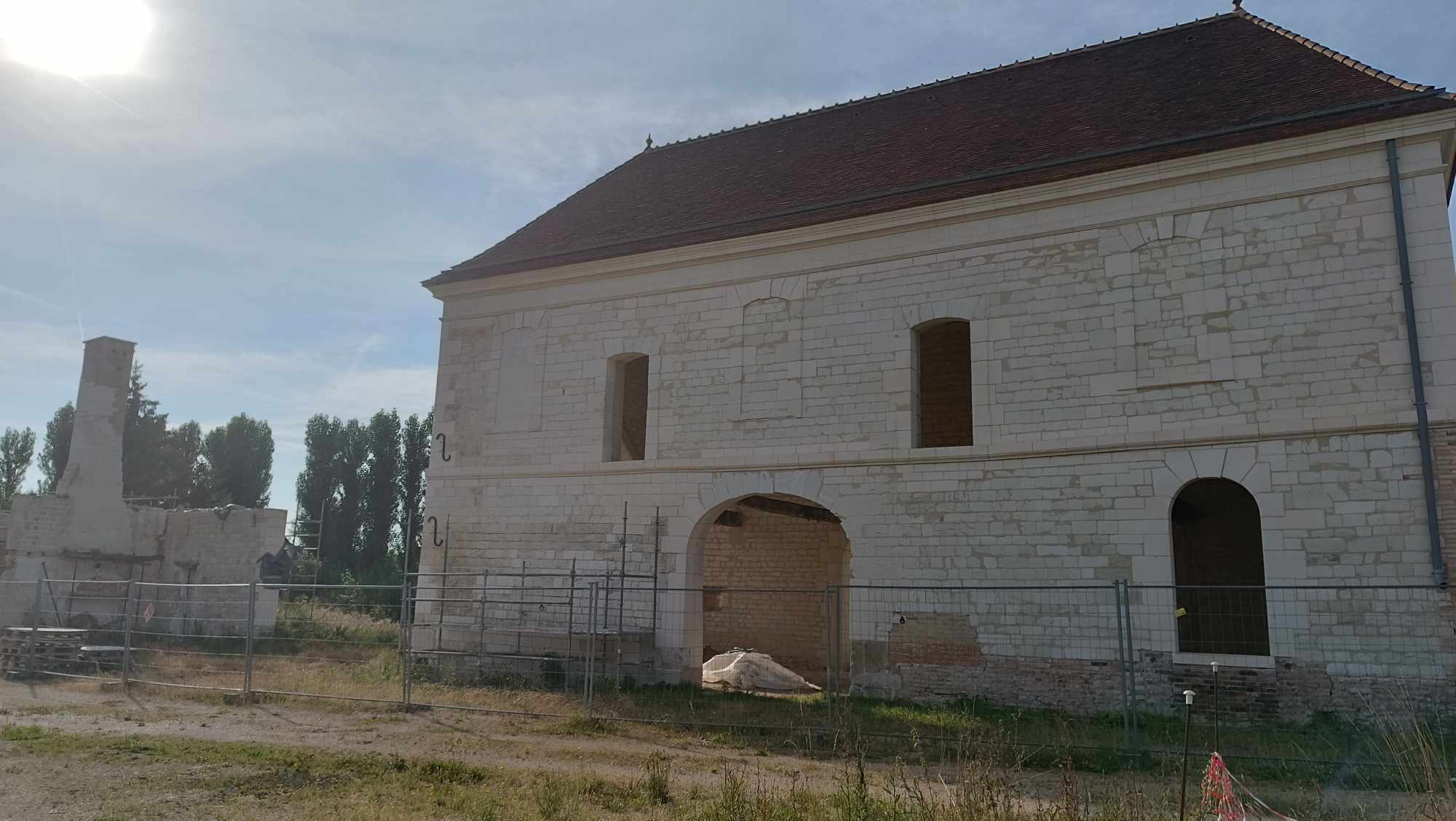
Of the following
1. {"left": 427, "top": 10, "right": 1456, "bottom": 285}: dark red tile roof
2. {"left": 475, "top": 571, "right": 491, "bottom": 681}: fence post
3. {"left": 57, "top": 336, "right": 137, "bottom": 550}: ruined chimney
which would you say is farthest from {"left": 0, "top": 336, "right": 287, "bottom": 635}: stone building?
{"left": 427, "top": 10, "right": 1456, "bottom": 285}: dark red tile roof

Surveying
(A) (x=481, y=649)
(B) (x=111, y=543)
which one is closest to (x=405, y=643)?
(A) (x=481, y=649)

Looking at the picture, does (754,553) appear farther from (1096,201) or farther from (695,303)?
(1096,201)

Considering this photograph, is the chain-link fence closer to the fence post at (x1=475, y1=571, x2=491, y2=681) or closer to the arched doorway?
the fence post at (x1=475, y1=571, x2=491, y2=681)

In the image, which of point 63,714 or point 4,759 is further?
point 63,714

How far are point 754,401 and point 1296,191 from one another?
7619mm

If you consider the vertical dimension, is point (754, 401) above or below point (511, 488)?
above


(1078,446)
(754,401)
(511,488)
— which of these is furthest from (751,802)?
(511,488)

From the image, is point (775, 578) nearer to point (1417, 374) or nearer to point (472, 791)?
point (1417, 374)

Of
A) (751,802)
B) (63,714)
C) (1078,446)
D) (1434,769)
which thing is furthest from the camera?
(1078,446)

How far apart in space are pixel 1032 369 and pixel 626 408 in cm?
822

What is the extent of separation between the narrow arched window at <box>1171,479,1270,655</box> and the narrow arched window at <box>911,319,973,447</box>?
12.0 ft

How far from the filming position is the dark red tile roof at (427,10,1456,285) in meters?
12.4

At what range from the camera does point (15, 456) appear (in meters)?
48.8

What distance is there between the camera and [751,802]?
6.48 meters
